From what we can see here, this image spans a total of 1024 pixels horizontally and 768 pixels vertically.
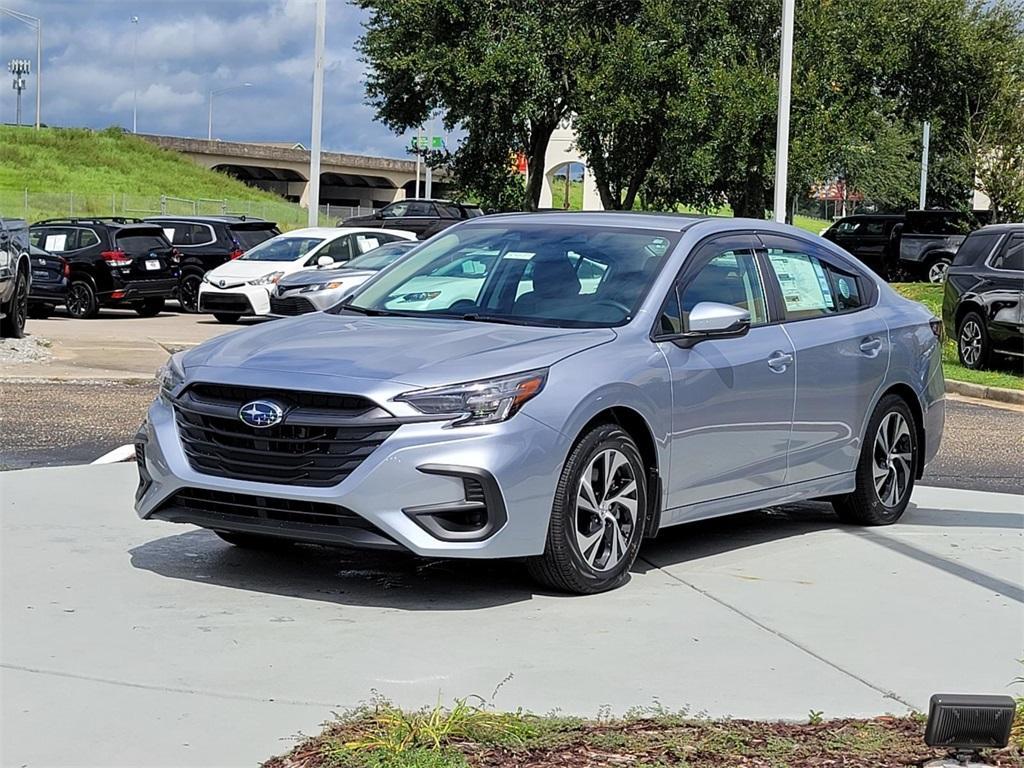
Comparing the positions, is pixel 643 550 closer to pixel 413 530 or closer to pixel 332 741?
pixel 413 530

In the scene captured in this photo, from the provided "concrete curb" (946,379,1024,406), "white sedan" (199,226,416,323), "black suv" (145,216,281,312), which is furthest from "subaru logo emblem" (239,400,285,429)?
"black suv" (145,216,281,312)

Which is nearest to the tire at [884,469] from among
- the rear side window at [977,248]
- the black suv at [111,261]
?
the rear side window at [977,248]

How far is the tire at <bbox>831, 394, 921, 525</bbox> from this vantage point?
846 centimetres

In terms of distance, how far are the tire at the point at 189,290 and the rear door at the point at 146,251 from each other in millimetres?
520

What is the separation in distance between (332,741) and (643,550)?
3604 millimetres

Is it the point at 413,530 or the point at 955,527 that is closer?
the point at 413,530

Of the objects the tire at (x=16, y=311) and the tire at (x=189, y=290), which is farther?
the tire at (x=189, y=290)

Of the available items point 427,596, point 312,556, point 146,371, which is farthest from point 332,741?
point 146,371

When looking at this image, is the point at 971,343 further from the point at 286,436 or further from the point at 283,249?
the point at 286,436

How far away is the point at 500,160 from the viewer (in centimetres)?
4238

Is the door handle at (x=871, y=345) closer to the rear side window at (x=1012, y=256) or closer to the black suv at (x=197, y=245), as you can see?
the rear side window at (x=1012, y=256)

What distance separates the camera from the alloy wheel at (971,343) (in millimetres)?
19328

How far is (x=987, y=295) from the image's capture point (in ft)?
61.6

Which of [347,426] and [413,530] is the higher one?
[347,426]
